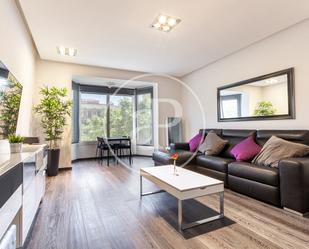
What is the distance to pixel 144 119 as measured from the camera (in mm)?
6230

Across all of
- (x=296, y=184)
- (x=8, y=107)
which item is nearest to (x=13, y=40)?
(x=8, y=107)

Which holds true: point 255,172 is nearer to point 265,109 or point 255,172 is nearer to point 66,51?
point 265,109

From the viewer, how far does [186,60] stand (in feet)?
14.4

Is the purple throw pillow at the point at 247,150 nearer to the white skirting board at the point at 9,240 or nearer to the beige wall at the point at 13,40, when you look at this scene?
the white skirting board at the point at 9,240

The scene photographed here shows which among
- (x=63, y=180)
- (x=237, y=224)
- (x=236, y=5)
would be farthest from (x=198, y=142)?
Result: (x=63, y=180)

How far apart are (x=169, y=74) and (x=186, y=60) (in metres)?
1.20

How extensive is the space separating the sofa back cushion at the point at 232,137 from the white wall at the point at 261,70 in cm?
31

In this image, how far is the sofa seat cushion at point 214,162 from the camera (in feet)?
9.65

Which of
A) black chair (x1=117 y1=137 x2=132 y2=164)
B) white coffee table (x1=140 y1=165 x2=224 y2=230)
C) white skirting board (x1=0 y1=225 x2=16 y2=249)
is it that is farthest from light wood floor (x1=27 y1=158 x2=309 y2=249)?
black chair (x1=117 y1=137 x2=132 y2=164)

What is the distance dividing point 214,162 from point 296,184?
1.23m

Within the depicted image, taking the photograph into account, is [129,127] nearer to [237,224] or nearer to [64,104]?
[64,104]

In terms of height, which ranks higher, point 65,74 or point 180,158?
point 65,74

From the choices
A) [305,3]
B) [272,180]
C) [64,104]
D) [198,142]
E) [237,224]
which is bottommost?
[237,224]

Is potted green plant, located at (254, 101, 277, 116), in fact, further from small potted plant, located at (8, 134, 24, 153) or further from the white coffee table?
small potted plant, located at (8, 134, 24, 153)
